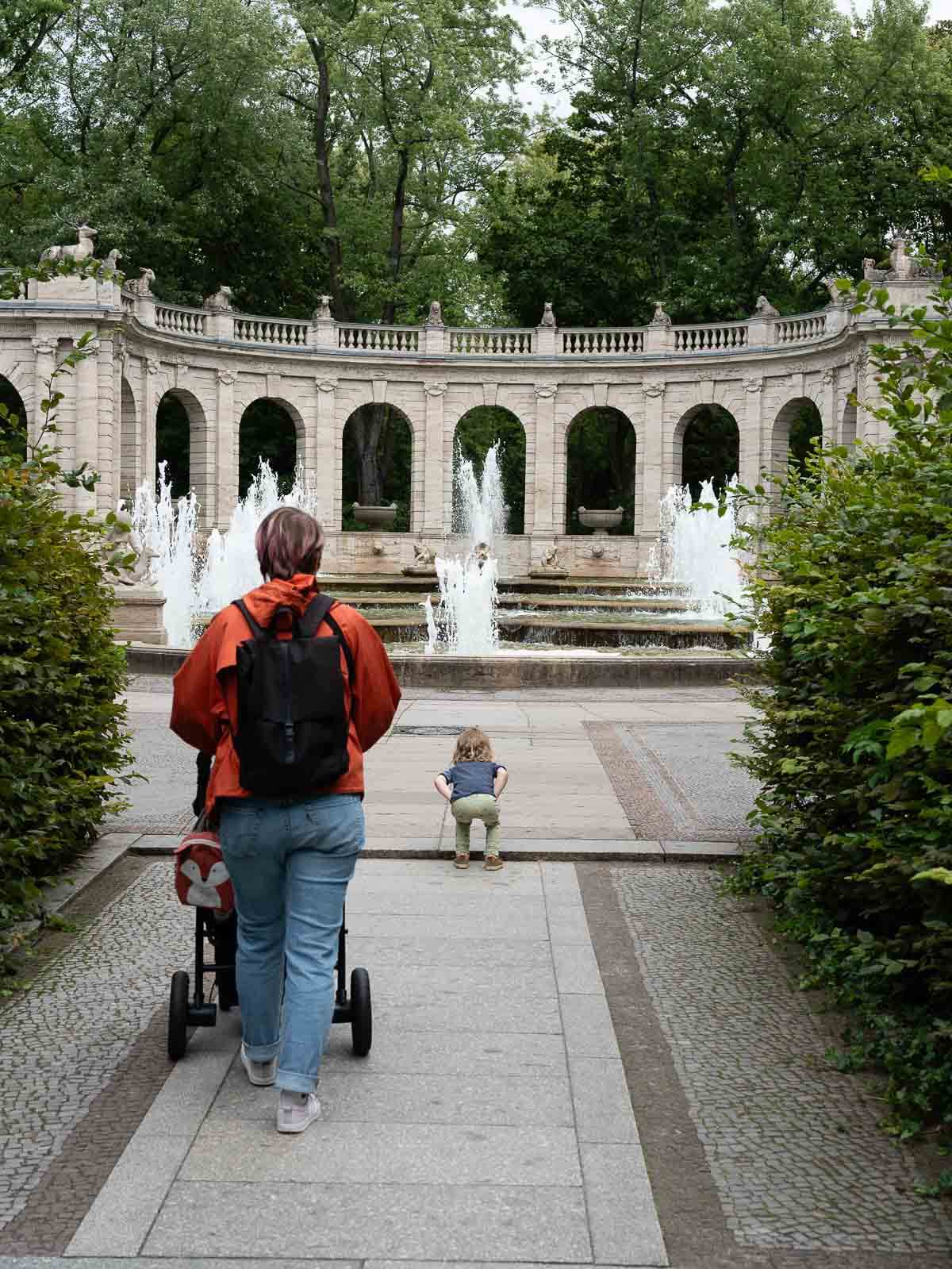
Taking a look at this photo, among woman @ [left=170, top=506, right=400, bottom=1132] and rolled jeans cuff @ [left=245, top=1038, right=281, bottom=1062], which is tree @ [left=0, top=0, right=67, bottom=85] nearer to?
woman @ [left=170, top=506, right=400, bottom=1132]

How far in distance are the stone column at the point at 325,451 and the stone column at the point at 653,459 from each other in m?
8.34

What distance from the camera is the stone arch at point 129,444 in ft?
114

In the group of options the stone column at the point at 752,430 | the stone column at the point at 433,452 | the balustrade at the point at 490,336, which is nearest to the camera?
the balustrade at the point at 490,336

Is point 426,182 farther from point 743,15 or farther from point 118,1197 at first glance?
point 118,1197

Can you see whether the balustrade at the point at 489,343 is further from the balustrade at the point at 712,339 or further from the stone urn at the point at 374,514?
the stone urn at the point at 374,514

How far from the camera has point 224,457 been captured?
124 ft

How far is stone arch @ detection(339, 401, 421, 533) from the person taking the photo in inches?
1753

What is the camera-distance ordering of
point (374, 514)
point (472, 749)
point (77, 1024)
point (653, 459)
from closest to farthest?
point (77, 1024)
point (472, 749)
point (653, 459)
point (374, 514)

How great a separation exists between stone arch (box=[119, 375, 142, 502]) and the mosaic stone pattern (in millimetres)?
22962

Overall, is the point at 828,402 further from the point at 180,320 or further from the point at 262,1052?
the point at 262,1052

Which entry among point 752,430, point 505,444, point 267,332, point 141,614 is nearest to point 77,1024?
point 141,614

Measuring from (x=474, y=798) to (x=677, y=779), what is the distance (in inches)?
135

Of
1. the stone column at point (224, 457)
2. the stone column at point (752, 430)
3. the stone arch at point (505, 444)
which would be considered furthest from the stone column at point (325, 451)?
the stone column at point (752, 430)

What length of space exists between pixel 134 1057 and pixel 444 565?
88.8 feet
